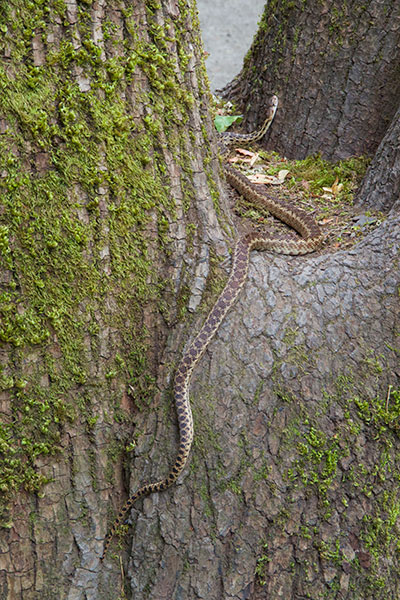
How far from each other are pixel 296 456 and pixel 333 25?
13.6ft

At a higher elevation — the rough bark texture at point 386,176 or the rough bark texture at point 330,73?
the rough bark texture at point 330,73

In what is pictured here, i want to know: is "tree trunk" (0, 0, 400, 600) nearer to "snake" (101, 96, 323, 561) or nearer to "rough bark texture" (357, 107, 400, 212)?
"snake" (101, 96, 323, 561)

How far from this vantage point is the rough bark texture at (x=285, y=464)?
3.13 metres

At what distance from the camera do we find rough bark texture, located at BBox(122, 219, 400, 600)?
3127 millimetres

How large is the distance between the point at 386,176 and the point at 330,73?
1.44 meters

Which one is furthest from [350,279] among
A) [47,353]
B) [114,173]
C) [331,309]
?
[47,353]

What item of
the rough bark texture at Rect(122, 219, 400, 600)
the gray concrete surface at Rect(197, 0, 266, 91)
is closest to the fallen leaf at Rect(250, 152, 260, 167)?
the rough bark texture at Rect(122, 219, 400, 600)

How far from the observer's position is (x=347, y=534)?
321cm

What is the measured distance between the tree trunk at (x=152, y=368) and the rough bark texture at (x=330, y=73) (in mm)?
2437

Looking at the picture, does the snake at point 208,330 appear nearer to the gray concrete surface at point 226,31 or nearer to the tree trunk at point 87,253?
the tree trunk at point 87,253

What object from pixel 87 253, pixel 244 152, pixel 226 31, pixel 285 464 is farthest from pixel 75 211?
pixel 226 31

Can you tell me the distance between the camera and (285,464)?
324 centimetres

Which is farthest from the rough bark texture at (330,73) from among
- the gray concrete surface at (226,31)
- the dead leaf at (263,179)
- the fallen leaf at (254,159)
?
the gray concrete surface at (226,31)

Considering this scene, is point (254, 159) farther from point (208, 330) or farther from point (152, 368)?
point (152, 368)
